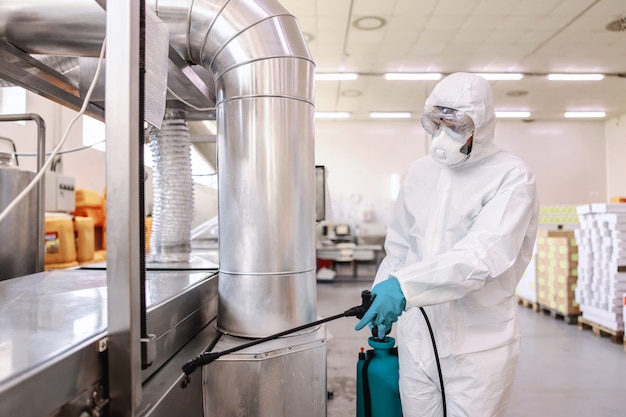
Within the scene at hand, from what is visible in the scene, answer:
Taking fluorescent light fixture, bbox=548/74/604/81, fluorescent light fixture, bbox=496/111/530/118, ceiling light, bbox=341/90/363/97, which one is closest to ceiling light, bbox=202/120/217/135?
ceiling light, bbox=341/90/363/97

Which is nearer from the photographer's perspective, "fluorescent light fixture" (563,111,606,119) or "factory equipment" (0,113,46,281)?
"factory equipment" (0,113,46,281)

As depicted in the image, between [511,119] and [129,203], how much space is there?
8.64 metres

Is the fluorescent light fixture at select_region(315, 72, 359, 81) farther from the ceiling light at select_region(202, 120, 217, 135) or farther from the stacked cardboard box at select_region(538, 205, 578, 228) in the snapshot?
the stacked cardboard box at select_region(538, 205, 578, 228)

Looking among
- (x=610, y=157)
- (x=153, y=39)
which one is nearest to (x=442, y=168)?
(x=153, y=39)

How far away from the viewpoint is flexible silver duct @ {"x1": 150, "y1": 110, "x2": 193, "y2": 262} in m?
1.79

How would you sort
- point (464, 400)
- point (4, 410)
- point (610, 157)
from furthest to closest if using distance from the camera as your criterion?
1. point (610, 157)
2. point (464, 400)
3. point (4, 410)

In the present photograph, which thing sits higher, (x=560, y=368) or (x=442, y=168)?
(x=442, y=168)

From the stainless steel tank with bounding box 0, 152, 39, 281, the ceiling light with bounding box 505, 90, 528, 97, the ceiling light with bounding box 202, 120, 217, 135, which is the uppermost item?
the ceiling light with bounding box 505, 90, 528, 97

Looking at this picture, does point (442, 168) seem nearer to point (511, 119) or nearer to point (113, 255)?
point (113, 255)

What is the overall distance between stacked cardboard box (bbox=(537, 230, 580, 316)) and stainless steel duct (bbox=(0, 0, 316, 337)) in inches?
145

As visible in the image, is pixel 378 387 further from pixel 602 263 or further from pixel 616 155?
pixel 616 155

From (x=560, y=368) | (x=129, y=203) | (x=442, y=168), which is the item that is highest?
(x=442, y=168)

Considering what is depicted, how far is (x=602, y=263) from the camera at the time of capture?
3.49 m

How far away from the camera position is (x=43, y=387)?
22.6 inches
